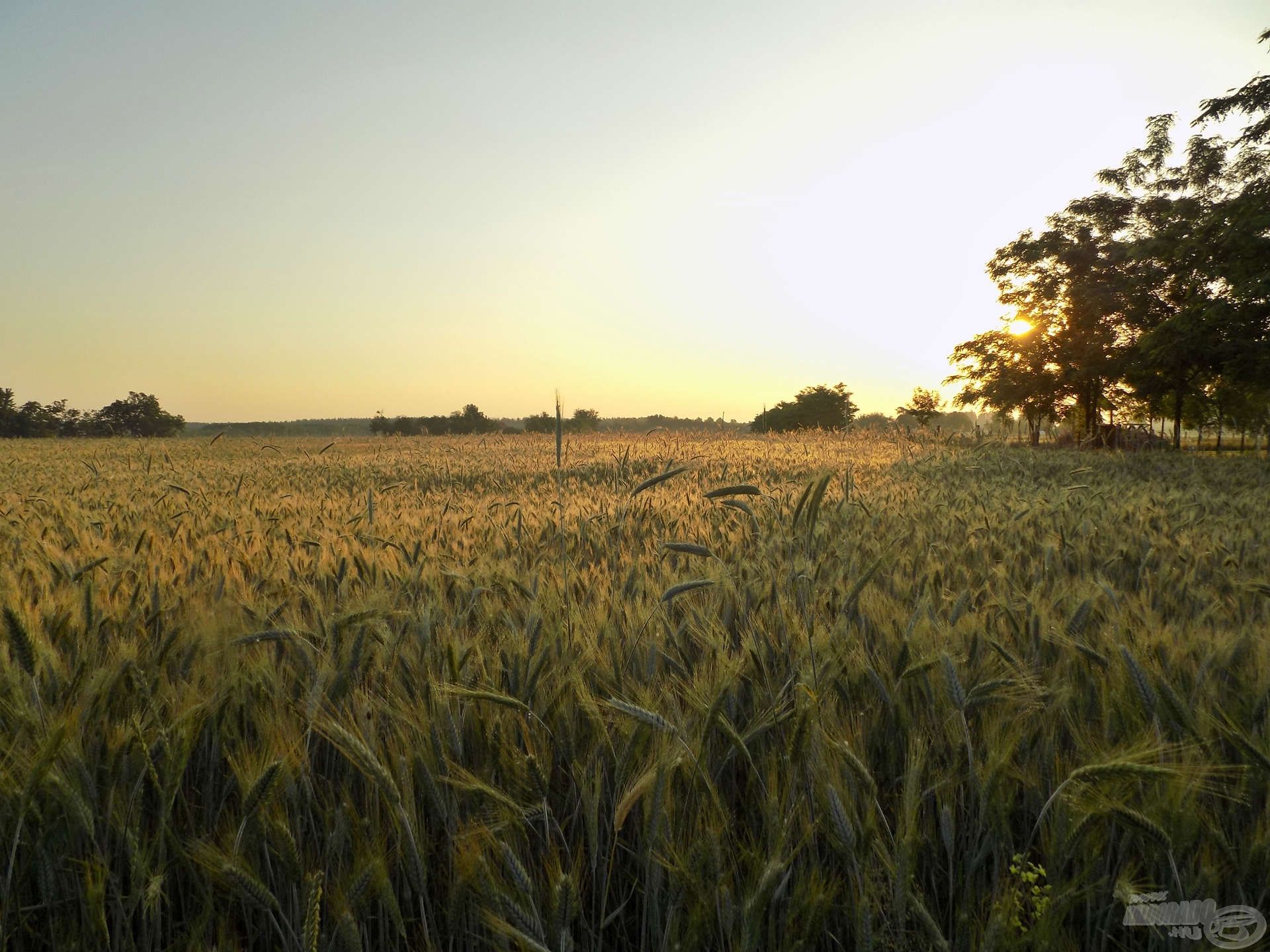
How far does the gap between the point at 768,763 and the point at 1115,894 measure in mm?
624

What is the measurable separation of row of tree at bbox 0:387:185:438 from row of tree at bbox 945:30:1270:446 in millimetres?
51340

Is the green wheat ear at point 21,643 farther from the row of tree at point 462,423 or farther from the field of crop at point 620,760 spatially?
the row of tree at point 462,423

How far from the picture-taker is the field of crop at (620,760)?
118 centimetres

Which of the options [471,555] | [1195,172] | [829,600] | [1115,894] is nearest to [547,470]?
[471,555]

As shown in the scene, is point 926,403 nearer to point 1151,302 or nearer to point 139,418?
point 1151,302

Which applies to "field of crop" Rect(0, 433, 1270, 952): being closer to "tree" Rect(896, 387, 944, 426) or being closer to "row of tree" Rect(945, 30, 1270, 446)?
"row of tree" Rect(945, 30, 1270, 446)

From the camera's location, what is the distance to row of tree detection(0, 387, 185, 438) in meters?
45.6

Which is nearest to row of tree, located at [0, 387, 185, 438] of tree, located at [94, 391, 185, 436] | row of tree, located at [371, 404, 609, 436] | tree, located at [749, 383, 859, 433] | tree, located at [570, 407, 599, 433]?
tree, located at [94, 391, 185, 436]

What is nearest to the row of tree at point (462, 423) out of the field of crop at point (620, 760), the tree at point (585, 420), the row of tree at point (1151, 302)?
the tree at point (585, 420)

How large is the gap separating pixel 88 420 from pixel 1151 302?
207 ft

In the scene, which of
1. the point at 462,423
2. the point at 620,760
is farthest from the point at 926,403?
the point at 620,760

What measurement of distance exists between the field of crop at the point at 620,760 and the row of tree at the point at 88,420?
50.7 meters

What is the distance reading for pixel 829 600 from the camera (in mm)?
2592

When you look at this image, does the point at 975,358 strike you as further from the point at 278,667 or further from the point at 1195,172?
the point at 278,667
